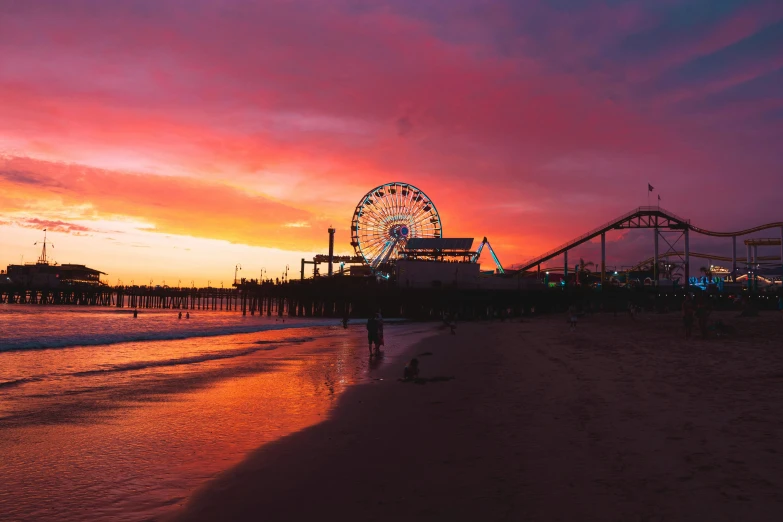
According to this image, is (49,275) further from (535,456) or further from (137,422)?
(535,456)

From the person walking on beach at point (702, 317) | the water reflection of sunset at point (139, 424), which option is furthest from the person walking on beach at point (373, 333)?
the person walking on beach at point (702, 317)

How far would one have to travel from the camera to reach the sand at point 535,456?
5293 millimetres

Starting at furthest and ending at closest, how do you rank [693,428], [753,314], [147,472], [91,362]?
[753,314]
[91,362]
[693,428]
[147,472]

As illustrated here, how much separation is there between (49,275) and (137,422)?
188 metres

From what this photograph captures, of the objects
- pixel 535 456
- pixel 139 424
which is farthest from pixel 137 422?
pixel 535 456

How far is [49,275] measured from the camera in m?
168

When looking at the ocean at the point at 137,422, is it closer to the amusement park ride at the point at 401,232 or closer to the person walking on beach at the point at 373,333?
the person walking on beach at the point at 373,333

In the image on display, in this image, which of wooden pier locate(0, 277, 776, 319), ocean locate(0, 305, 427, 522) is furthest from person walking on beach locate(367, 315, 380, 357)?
wooden pier locate(0, 277, 776, 319)

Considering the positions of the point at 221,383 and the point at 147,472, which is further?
the point at 221,383

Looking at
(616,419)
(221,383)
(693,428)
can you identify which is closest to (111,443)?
(221,383)

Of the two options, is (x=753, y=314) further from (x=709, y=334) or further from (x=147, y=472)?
(x=147, y=472)

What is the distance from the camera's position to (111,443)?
8.66 m

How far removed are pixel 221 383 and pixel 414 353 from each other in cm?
984

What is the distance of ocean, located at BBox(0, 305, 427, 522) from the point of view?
6.23 metres
